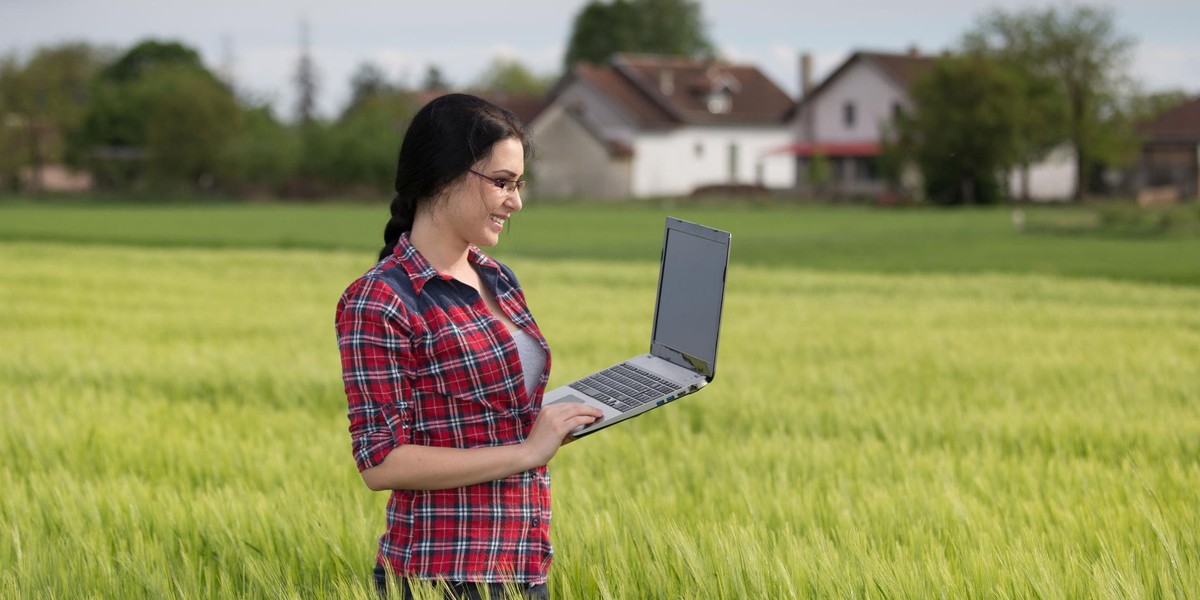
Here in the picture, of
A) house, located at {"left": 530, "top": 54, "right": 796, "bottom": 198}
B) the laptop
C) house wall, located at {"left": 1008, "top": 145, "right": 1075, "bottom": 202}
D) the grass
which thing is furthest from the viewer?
house, located at {"left": 530, "top": 54, "right": 796, "bottom": 198}

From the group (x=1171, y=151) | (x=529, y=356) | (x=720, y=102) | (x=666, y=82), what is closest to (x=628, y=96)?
(x=666, y=82)

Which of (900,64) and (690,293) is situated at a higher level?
(900,64)

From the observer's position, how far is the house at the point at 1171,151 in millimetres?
63438

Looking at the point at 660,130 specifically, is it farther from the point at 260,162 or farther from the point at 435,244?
the point at 435,244

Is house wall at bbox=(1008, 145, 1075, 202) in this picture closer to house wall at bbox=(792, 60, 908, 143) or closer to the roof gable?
house wall at bbox=(792, 60, 908, 143)

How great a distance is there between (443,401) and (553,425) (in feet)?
0.88

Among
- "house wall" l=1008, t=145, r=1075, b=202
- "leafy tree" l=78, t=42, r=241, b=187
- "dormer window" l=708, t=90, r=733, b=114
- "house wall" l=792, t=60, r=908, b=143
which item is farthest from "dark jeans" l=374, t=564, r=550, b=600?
"dormer window" l=708, t=90, r=733, b=114

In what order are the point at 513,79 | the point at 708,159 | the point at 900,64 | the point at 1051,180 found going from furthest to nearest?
the point at 513,79 < the point at 708,159 < the point at 900,64 < the point at 1051,180

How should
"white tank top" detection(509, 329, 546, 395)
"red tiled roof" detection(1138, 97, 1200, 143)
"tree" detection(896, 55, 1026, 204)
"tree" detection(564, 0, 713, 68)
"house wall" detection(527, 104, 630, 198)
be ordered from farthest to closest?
"tree" detection(564, 0, 713, 68) → "house wall" detection(527, 104, 630, 198) → "red tiled roof" detection(1138, 97, 1200, 143) → "tree" detection(896, 55, 1026, 204) → "white tank top" detection(509, 329, 546, 395)

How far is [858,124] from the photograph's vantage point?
7162 centimetres

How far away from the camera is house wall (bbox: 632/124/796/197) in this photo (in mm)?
73625

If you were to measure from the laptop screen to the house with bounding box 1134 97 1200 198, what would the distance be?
6470cm

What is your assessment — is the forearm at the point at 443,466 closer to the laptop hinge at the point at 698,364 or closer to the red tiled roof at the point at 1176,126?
the laptop hinge at the point at 698,364

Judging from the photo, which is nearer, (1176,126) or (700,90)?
(1176,126)
